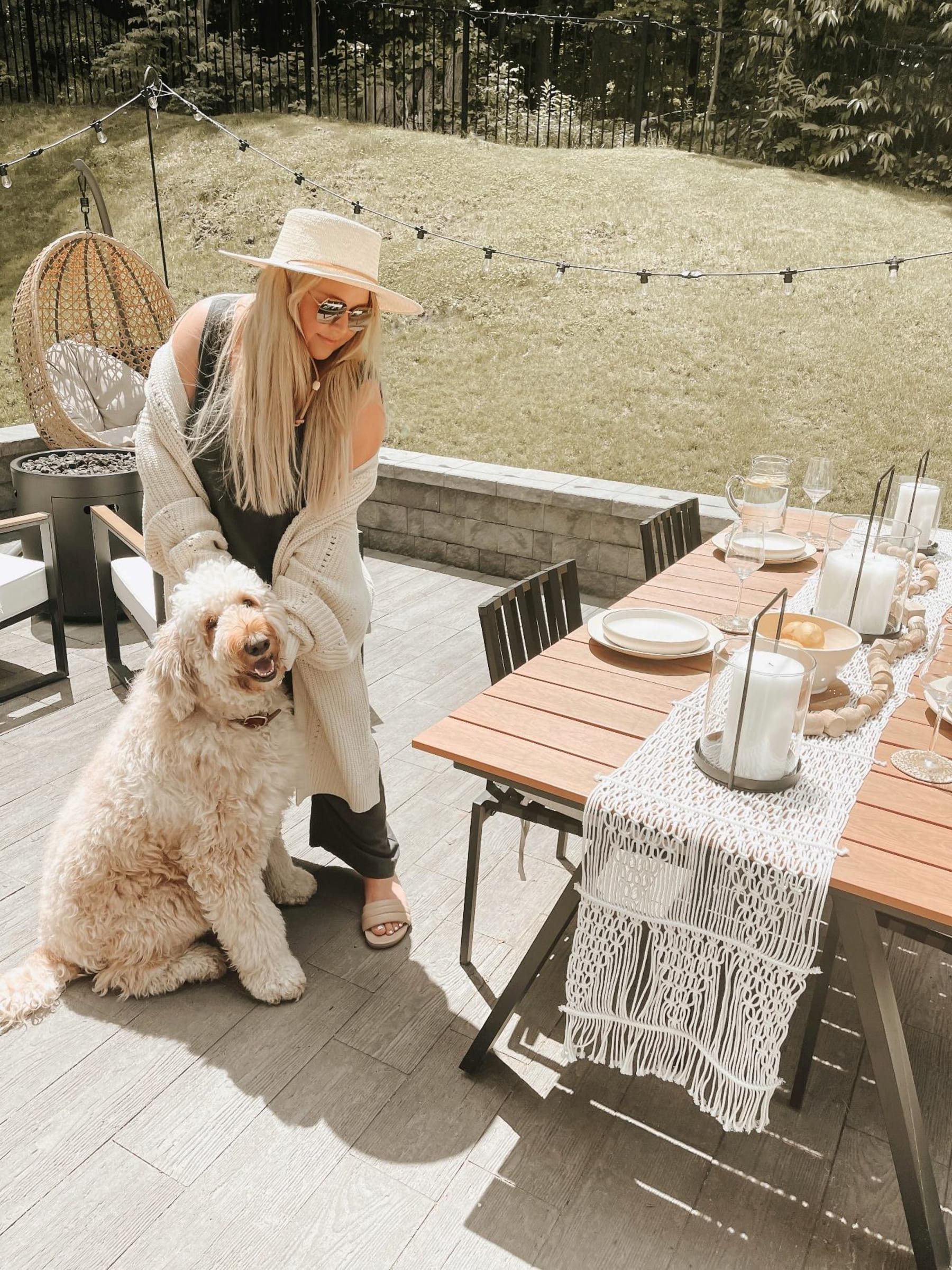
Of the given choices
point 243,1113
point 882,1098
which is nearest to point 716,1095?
point 882,1098

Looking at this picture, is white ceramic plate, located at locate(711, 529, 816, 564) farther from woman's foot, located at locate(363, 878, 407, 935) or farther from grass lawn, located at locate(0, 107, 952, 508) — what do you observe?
grass lawn, located at locate(0, 107, 952, 508)

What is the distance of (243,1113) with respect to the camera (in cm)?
182

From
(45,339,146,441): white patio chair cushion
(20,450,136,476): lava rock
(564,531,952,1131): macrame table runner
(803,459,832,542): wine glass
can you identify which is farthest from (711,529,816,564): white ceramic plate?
(45,339,146,441): white patio chair cushion

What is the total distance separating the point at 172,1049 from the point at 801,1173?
1307 millimetres

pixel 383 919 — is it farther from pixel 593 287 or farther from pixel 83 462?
Answer: pixel 593 287

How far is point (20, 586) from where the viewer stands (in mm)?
3375

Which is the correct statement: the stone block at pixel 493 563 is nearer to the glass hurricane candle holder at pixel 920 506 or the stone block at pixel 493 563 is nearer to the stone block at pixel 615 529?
the stone block at pixel 615 529

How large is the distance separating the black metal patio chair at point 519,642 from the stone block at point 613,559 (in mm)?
2006

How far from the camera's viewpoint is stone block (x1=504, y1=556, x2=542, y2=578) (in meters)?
4.79

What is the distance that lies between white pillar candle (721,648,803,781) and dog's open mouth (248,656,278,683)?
88 centimetres

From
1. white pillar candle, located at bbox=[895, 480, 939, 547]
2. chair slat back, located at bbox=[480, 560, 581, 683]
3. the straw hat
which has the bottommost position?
chair slat back, located at bbox=[480, 560, 581, 683]

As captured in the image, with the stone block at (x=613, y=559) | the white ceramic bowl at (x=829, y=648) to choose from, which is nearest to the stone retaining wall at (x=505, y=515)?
the stone block at (x=613, y=559)

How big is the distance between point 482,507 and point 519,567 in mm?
375

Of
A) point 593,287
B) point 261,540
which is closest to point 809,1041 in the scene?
point 261,540
